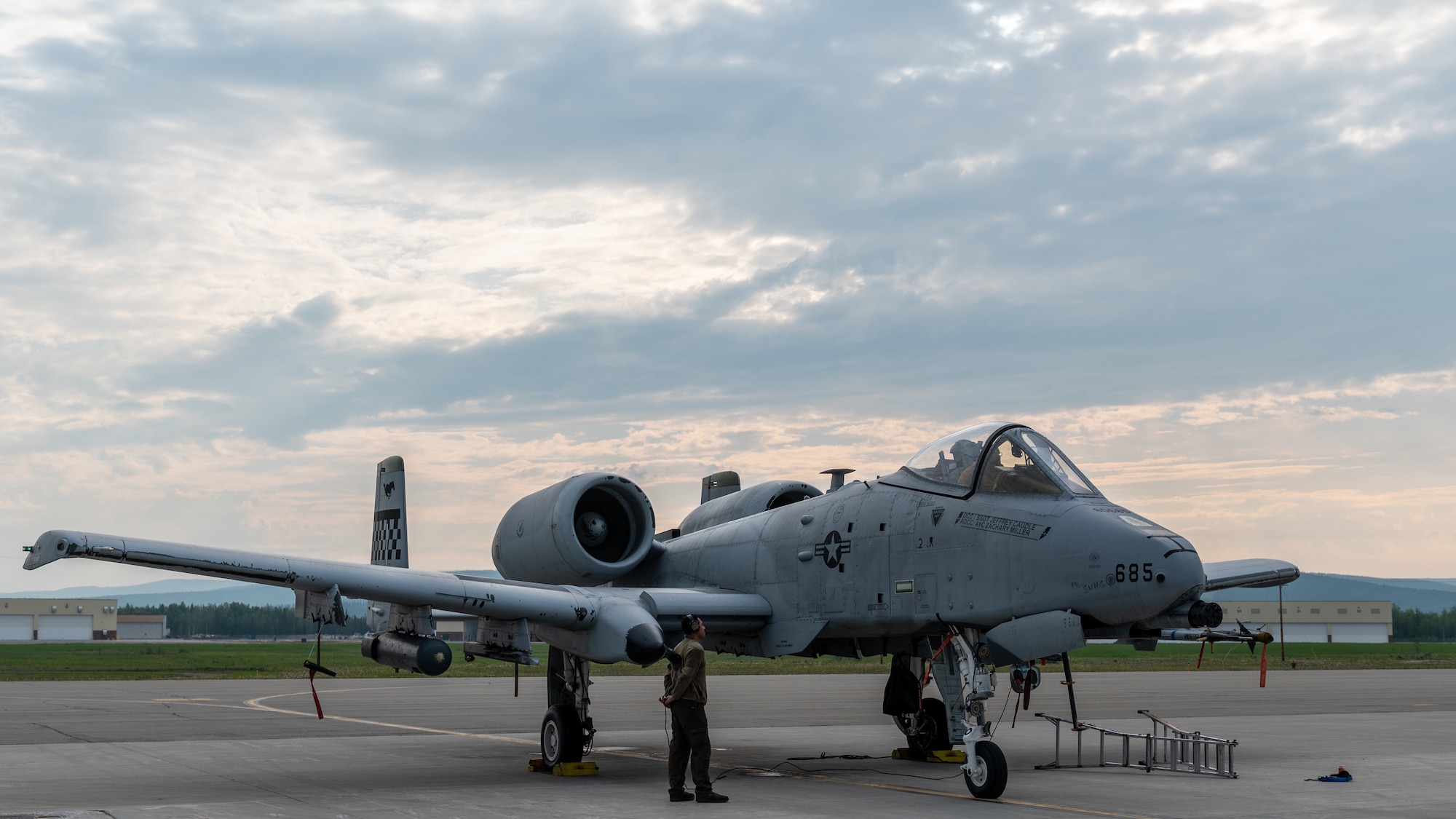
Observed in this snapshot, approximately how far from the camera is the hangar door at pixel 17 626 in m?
154

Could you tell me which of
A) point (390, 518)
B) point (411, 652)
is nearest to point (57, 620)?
point (390, 518)

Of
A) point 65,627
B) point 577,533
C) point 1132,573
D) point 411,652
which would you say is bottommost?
point 65,627

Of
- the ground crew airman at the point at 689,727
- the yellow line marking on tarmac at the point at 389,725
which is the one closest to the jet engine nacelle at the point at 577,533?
the yellow line marking on tarmac at the point at 389,725

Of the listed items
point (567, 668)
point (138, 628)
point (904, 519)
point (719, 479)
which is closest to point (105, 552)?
point (567, 668)

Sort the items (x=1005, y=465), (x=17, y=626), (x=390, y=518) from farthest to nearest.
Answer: (x=17, y=626)
(x=390, y=518)
(x=1005, y=465)

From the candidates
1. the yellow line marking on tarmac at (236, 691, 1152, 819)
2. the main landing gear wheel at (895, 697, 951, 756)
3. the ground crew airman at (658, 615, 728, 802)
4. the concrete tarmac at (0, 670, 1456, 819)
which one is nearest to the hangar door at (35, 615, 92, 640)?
the concrete tarmac at (0, 670, 1456, 819)

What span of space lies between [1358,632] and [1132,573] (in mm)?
169547

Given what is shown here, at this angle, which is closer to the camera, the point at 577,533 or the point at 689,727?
the point at 689,727

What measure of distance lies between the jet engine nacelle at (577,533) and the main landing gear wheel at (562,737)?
7.13ft

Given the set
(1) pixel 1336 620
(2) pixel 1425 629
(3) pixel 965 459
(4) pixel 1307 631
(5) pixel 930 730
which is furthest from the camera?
(2) pixel 1425 629

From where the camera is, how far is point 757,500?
17.1 metres

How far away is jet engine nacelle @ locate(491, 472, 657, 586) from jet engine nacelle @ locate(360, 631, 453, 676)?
247 cm

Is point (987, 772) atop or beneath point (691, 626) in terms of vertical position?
beneath

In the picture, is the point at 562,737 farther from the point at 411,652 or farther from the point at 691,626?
the point at 691,626
